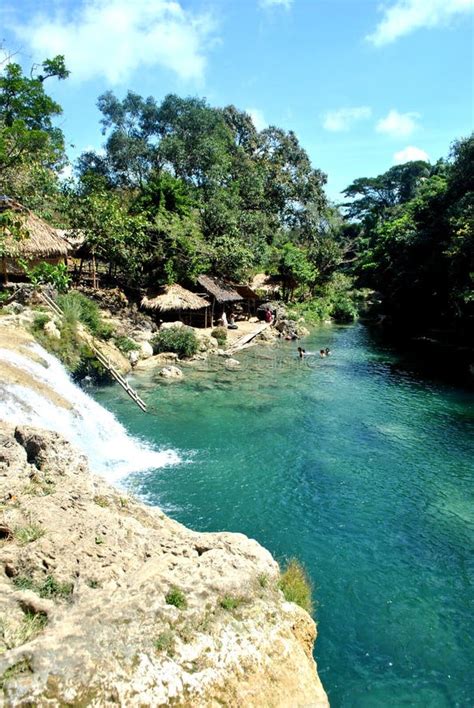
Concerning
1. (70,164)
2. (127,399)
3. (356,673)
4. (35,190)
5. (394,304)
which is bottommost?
Result: (356,673)

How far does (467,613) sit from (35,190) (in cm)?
2795

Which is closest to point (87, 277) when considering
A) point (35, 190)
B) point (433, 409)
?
point (35, 190)

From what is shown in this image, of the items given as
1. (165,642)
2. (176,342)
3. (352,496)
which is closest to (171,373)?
(176,342)

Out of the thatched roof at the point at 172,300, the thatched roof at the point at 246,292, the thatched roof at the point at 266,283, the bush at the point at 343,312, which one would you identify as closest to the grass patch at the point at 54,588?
the thatched roof at the point at 172,300

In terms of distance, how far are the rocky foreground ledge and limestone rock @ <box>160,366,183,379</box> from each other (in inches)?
667

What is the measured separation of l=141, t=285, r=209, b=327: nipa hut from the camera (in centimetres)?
3381

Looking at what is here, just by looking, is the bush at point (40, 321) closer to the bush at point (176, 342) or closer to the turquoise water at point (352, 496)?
the turquoise water at point (352, 496)

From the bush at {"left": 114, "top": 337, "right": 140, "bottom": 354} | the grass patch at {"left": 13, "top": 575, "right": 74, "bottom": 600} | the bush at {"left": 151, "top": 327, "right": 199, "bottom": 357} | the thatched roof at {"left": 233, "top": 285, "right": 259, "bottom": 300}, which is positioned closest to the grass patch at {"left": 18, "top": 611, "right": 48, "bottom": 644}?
the grass patch at {"left": 13, "top": 575, "right": 74, "bottom": 600}

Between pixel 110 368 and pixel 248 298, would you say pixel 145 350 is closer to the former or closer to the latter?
pixel 110 368

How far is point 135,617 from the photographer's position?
5512 millimetres

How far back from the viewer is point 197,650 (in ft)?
17.6

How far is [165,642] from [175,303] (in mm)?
29661

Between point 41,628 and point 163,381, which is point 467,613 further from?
point 163,381

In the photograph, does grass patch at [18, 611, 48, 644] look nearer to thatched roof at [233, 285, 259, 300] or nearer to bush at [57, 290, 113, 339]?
bush at [57, 290, 113, 339]
